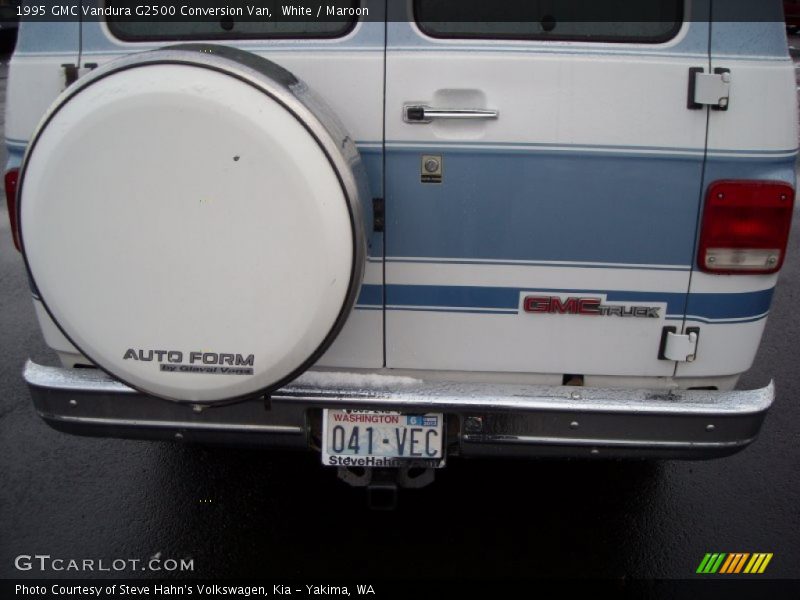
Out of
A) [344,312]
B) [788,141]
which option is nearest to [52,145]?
[344,312]

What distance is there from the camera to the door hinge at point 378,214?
262cm

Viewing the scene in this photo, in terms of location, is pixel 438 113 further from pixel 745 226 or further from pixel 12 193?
pixel 12 193

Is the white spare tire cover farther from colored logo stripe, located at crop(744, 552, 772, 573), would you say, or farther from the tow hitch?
colored logo stripe, located at crop(744, 552, 772, 573)

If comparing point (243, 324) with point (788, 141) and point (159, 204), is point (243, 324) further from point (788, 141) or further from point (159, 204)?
point (788, 141)

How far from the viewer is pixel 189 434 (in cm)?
279

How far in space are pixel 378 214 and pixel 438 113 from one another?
37 cm

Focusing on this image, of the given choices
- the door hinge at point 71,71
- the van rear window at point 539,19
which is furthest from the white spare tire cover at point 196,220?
the van rear window at point 539,19

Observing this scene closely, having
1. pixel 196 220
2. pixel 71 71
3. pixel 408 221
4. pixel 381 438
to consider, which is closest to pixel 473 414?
pixel 381 438

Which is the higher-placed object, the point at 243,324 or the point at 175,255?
the point at 175,255

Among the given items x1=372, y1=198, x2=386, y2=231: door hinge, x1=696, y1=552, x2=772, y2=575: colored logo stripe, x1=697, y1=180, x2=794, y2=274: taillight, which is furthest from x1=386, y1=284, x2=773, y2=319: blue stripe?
x1=696, y1=552, x2=772, y2=575: colored logo stripe

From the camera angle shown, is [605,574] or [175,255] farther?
[605,574]

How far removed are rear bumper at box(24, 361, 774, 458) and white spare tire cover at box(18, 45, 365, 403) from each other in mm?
292

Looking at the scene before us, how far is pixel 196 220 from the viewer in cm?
232

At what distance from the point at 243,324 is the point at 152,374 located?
337mm
